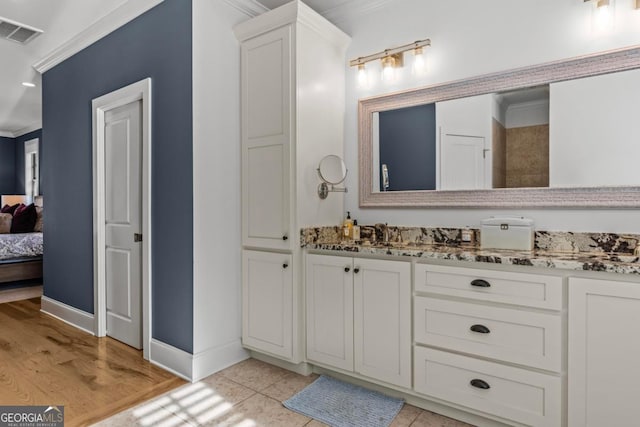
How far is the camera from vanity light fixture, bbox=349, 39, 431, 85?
96.8 inches

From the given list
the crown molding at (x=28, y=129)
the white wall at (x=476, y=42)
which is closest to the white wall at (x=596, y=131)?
the white wall at (x=476, y=42)

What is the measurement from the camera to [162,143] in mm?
2613

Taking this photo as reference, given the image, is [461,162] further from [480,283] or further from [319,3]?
[319,3]

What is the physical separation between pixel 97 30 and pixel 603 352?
13.2 ft

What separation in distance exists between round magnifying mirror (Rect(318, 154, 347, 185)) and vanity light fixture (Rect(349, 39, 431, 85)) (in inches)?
24.8

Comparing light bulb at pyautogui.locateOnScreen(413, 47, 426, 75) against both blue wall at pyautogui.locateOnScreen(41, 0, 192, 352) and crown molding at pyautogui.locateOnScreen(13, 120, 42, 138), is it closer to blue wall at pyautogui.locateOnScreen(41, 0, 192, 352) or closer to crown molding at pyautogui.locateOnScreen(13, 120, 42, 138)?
blue wall at pyautogui.locateOnScreen(41, 0, 192, 352)

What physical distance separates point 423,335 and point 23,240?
5.48 meters

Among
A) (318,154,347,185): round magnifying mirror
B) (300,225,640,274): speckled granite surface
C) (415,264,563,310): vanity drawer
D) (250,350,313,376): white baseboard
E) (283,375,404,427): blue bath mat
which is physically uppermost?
(318,154,347,185): round magnifying mirror

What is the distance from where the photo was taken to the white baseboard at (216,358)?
94.5 inches

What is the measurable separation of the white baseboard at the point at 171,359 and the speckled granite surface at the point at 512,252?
1077 mm

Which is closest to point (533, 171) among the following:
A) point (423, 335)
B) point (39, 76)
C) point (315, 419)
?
point (423, 335)

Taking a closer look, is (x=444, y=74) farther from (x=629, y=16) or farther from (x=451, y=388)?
(x=451, y=388)

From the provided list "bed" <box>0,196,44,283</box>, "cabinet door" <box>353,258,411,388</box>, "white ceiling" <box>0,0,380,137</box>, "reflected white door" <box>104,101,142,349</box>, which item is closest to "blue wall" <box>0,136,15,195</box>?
"bed" <box>0,196,44,283</box>

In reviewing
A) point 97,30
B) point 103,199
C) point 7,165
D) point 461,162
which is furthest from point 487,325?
point 7,165
